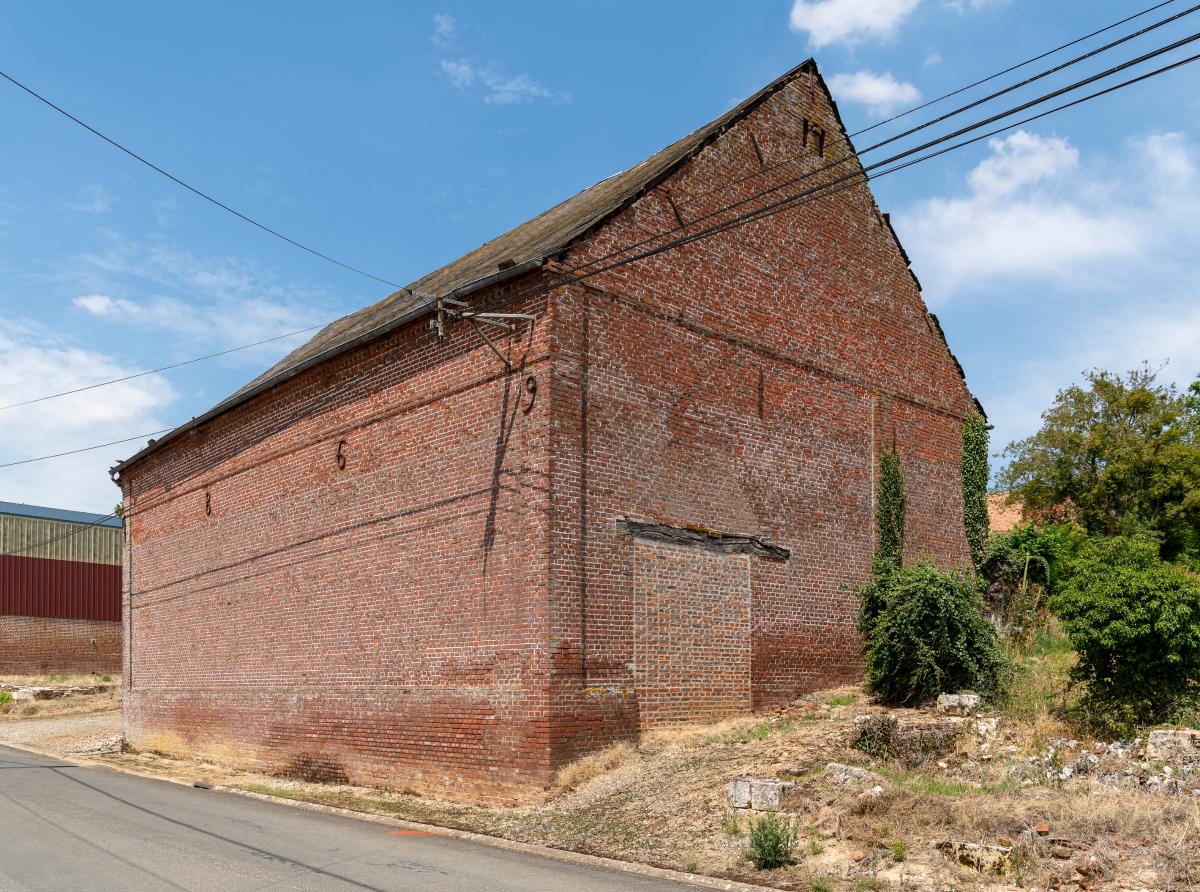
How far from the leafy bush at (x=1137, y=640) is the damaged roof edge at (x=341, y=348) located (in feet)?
26.9

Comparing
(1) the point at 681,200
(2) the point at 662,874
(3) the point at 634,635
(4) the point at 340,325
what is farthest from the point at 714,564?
(4) the point at 340,325

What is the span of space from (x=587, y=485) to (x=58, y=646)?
143 feet

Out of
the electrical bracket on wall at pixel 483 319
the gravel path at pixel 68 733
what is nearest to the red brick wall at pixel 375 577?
the electrical bracket on wall at pixel 483 319

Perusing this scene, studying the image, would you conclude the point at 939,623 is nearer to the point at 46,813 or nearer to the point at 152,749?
the point at 46,813

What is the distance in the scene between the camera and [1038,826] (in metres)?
8.95

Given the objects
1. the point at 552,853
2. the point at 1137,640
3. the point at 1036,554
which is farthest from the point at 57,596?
the point at 1137,640

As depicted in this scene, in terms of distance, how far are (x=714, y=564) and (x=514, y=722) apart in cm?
396

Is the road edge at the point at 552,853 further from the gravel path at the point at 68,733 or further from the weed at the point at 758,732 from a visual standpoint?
the gravel path at the point at 68,733

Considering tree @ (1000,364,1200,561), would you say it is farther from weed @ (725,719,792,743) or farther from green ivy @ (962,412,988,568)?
weed @ (725,719,792,743)

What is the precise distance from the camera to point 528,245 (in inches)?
699

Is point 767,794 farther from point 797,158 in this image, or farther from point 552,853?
point 797,158

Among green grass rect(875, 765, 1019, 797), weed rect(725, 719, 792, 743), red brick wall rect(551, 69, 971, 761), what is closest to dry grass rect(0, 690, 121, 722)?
red brick wall rect(551, 69, 971, 761)

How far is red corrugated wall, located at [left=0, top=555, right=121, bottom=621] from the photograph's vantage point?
47.9 metres

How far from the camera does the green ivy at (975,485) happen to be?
2134 cm
